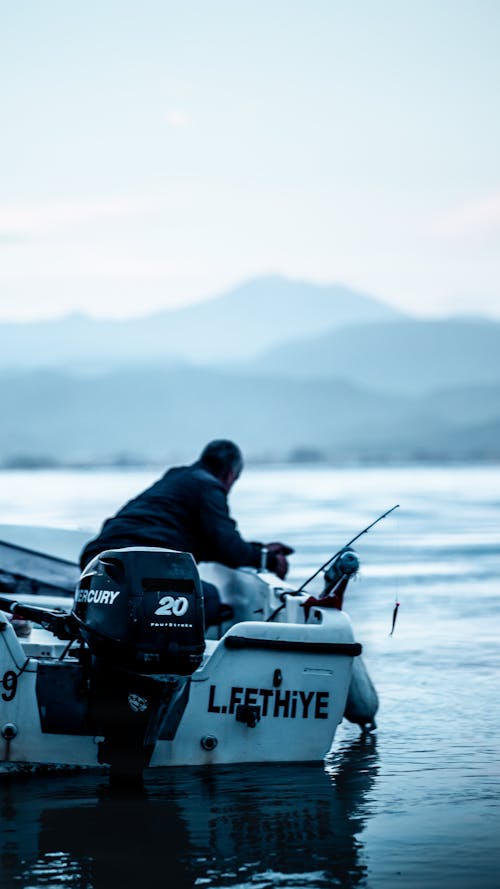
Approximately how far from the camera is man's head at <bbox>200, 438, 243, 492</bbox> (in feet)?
27.3

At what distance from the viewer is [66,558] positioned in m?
10.9

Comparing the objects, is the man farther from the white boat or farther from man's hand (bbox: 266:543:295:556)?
the white boat

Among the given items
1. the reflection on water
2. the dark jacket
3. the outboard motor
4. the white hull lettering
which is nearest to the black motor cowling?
the outboard motor

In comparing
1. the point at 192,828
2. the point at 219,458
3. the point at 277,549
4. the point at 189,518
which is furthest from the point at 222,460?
the point at 192,828

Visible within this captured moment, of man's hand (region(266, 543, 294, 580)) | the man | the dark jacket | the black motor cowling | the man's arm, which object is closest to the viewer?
the black motor cowling

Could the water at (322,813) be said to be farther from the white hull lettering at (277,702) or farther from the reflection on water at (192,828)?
the white hull lettering at (277,702)

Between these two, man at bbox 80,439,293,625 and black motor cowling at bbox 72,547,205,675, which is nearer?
black motor cowling at bbox 72,547,205,675

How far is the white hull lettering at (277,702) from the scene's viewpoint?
6.70 m

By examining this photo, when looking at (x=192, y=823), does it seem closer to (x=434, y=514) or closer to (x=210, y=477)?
(x=210, y=477)

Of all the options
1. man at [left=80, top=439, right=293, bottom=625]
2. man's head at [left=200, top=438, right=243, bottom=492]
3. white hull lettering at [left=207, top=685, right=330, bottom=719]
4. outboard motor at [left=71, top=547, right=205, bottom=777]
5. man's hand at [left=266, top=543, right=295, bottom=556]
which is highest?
A: man's head at [left=200, top=438, right=243, bottom=492]

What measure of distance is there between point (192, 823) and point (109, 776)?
30.2 inches

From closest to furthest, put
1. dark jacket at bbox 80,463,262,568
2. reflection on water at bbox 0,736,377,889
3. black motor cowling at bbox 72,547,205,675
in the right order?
reflection on water at bbox 0,736,377,889
black motor cowling at bbox 72,547,205,675
dark jacket at bbox 80,463,262,568

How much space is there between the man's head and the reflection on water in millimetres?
1910

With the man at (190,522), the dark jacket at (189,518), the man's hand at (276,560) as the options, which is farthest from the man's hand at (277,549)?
the dark jacket at (189,518)
